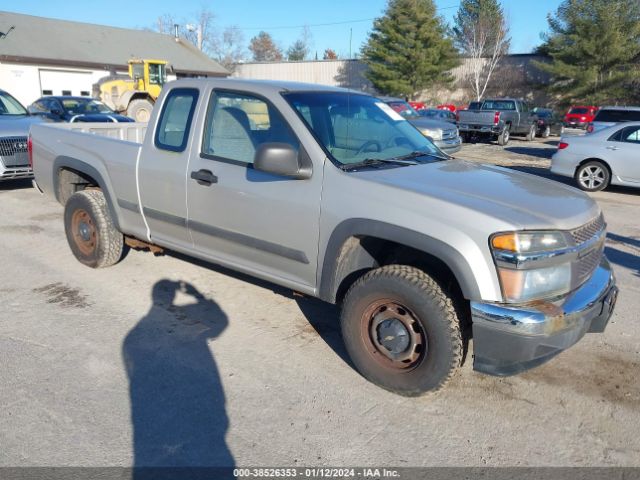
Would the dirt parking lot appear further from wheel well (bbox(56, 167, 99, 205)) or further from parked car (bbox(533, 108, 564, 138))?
parked car (bbox(533, 108, 564, 138))

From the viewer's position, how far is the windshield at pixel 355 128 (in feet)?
12.4

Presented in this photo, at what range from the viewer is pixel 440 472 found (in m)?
2.73

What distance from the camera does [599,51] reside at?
36500 millimetres

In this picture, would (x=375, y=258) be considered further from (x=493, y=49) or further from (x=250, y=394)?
(x=493, y=49)

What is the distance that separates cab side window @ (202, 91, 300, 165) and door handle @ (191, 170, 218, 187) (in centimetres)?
14

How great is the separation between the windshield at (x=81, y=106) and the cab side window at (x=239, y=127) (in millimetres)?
13507

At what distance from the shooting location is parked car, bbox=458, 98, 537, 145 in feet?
69.6

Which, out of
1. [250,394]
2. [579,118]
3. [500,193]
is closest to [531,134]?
[579,118]

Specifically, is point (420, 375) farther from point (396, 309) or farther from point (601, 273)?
point (601, 273)

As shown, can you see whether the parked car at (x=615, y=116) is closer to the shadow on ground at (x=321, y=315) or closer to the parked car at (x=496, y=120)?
the parked car at (x=496, y=120)

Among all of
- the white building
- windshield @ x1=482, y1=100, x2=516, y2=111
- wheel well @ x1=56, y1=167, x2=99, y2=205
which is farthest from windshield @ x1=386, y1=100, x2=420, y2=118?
the white building

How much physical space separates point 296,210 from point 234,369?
1177 millimetres

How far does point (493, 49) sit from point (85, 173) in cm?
4563

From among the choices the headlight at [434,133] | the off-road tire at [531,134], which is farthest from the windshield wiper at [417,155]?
the off-road tire at [531,134]
